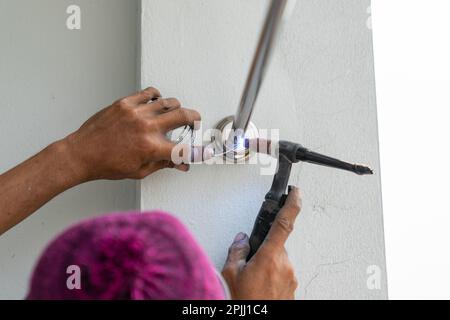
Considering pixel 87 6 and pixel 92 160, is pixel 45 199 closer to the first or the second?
pixel 92 160

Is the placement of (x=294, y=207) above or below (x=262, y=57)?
below

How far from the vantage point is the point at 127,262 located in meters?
0.30

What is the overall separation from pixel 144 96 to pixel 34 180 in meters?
0.19

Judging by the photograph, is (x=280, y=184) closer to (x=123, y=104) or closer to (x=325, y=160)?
(x=325, y=160)

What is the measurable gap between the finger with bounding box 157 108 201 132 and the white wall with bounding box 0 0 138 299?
7.7 inches

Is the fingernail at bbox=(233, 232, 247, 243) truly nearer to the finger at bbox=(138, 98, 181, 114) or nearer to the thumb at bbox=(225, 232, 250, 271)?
the thumb at bbox=(225, 232, 250, 271)

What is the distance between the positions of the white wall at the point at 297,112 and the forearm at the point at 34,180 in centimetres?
12

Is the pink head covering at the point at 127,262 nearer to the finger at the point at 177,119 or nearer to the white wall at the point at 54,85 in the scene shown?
the finger at the point at 177,119

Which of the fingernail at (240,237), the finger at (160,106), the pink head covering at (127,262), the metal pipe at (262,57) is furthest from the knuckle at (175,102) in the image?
the pink head covering at (127,262)

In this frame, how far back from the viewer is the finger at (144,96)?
65 cm

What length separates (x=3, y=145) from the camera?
820 mm

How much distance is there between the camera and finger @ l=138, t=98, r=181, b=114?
2.10 ft

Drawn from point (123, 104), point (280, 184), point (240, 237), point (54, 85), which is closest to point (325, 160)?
point (280, 184)
